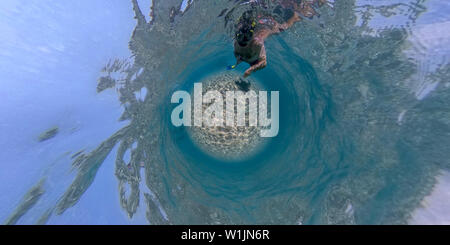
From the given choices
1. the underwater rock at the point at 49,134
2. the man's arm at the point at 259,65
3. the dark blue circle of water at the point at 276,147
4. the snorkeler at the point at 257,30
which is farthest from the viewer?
the dark blue circle of water at the point at 276,147

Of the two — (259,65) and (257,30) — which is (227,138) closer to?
(259,65)

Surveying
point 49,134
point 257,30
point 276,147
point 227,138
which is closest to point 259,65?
point 257,30

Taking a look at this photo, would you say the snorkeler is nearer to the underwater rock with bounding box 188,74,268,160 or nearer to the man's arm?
→ the man's arm

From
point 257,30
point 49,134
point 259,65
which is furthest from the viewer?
point 257,30

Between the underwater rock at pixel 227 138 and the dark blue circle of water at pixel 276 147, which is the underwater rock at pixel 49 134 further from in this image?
the underwater rock at pixel 227 138
